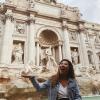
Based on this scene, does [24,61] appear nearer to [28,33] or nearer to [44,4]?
[28,33]

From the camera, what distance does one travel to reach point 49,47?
1620 centimetres

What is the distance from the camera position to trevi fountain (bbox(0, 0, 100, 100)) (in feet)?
44.5

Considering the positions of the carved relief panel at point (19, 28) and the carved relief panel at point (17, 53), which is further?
the carved relief panel at point (19, 28)

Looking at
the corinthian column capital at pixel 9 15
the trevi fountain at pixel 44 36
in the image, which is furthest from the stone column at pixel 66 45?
the corinthian column capital at pixel 9 15

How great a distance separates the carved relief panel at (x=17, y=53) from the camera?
1361cm

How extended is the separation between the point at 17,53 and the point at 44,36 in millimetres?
4123

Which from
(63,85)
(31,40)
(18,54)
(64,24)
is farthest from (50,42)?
(63,85)

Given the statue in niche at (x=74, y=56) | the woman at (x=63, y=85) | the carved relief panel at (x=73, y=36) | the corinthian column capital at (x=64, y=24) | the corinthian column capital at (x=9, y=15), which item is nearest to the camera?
the woman at (x=63, y=85)

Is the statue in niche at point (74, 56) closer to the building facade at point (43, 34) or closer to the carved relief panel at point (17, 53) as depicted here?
the building facade at point (43, 34)

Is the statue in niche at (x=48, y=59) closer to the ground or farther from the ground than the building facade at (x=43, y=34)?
closer to the ground

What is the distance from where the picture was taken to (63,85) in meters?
2.00

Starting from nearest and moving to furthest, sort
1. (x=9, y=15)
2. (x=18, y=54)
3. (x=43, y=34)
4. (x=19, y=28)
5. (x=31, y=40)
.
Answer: (x=18, y=54) → (x=9, y=15) → (x=31, y=40) → (x=19, y=28) → (x=43, y=34)

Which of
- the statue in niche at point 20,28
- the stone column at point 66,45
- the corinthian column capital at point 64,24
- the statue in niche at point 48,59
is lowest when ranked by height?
the statue in niche at point 48,59

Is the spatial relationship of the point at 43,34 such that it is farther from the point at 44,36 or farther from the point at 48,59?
the point at 48,59
